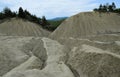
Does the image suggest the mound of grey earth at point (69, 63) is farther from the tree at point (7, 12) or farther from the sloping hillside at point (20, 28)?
the tree at point (7, 12)

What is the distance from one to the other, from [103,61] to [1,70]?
183 inches

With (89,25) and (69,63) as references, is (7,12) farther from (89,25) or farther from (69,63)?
(69,63)

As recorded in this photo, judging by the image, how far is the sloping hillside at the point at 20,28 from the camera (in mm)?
48281

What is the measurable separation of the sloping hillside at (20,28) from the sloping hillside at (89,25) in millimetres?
4954

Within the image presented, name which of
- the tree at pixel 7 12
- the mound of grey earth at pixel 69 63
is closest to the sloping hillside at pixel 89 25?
the tree at pixel 7 12

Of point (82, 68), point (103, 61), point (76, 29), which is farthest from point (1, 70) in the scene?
point (76, 29)

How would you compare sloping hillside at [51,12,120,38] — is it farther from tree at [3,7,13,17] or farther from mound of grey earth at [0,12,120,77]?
mound of grey earth at [0,12,120,77]

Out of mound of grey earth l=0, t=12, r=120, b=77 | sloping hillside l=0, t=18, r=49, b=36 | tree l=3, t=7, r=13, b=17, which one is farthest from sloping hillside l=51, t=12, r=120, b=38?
mound of grey earth l=0, t=12, r=120, b=77

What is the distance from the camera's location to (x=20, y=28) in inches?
1943

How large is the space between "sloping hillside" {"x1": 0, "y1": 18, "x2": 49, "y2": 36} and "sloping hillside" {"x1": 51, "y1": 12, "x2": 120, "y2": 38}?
16.3 feet

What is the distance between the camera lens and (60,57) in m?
12.6

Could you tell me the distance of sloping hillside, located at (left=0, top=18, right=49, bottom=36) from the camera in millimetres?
48281

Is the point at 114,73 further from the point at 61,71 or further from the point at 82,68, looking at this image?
the point at 61,71

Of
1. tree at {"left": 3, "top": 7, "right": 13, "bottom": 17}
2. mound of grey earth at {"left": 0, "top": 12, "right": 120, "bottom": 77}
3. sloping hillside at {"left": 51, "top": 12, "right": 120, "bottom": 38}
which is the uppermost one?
tree at {"left": 3, "top": 7, "right": 13, "bottom": 17}
